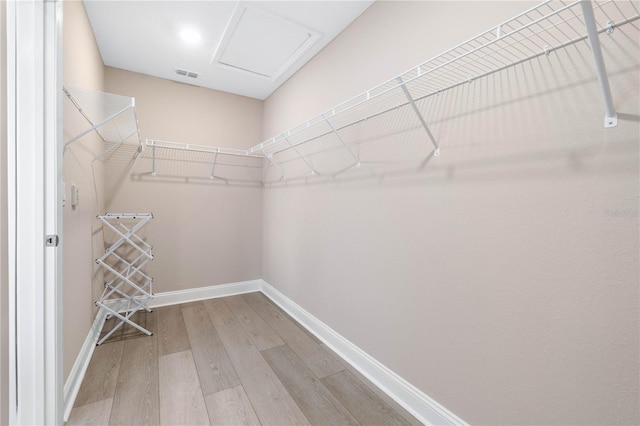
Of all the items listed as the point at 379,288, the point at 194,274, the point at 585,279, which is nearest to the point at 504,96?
the point at 585,279

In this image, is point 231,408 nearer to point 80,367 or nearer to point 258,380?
point 258,380

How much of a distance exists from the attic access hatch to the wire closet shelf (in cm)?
65

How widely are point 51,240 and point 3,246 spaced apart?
13cm

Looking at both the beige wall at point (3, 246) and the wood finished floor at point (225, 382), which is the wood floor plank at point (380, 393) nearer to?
the wood finished floor at point (225, 382)

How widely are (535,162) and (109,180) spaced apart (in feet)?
10.5

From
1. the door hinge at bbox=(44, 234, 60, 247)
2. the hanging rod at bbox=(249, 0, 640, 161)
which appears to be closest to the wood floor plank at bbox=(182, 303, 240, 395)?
the door hinge at bbox=(44, 234, 60, 247)

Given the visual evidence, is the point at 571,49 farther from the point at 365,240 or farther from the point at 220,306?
the point at 220,306

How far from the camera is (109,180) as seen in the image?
2.60 meters

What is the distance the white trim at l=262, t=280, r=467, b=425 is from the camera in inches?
53.2

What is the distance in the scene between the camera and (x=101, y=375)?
1.71 meters

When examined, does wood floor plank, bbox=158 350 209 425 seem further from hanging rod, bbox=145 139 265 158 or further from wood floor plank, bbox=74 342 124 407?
hanging rod, bbox=145 139 265 158

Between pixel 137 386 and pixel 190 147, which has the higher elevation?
pixel 190 147

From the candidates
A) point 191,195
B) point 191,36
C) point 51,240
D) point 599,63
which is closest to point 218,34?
point 191,36

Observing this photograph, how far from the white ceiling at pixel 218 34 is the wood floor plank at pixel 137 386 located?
7.65 feet
